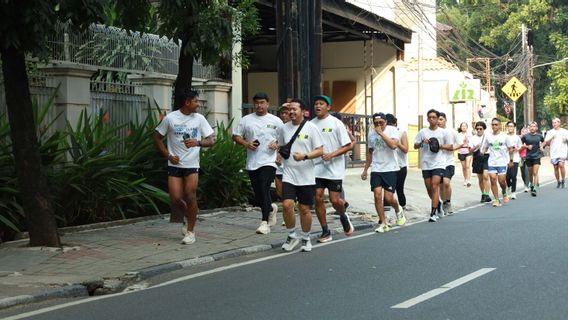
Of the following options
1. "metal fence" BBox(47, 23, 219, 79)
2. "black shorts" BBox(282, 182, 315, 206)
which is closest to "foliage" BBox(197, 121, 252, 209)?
"metal fence" BBox(47, 23, 219, 79)

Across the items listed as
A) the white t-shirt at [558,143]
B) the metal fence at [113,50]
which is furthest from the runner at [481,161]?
the metal fence at [113,50]

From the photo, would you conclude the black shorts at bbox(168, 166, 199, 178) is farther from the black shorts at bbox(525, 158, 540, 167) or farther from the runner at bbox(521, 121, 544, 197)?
the black shorts at bbox(525, 158, 540, 167)

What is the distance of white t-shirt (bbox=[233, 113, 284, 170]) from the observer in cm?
1259

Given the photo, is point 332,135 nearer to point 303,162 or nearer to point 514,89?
point 303,162

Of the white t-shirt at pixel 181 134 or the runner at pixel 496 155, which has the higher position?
the white t-shirt at pixel 181 134

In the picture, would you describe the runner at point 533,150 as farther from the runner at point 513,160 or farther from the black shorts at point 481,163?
the black shorts at point 481,163

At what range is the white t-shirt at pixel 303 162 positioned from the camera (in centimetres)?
1091

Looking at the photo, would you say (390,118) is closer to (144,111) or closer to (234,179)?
(234,179)

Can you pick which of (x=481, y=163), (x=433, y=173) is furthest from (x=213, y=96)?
(x=481, y=163)

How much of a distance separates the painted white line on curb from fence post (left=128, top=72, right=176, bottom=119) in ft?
25.7

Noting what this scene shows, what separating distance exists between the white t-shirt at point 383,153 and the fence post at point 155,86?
146 inches

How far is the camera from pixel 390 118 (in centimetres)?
1438

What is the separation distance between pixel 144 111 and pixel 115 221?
9.50ft

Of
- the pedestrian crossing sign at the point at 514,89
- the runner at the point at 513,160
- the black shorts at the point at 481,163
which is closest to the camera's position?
the black shorts at the point at 481,163
